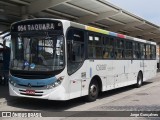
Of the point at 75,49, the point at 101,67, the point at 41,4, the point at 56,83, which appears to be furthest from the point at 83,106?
the point at 41,4

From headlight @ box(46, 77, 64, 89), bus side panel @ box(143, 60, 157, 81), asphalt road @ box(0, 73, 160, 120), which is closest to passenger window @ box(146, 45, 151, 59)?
bus side panel @ box(143, 60, 157, 81)

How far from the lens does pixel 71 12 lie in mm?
21234

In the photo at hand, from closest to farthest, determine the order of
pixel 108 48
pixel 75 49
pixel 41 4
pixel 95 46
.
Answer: pixel 75 49 → pixel 95 46 → pixel 108 48 → pixel 41 4

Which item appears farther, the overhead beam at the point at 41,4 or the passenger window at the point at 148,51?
the passenger window at the point at 148,51

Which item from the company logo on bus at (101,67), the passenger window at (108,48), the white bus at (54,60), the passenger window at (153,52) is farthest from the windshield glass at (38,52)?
the passenger window at (153,52)

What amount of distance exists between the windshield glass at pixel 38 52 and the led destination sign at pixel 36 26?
0.67 feet

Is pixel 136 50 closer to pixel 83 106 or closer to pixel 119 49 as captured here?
pixel 119 49

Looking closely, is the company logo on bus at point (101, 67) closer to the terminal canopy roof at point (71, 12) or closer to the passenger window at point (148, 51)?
the terminal canopy roof at point (71, 12)

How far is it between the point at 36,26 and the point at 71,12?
33.0 ft

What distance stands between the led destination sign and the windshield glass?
0.20 m

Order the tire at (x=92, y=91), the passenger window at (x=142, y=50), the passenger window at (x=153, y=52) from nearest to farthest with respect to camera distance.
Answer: the tire at (x=92, y=91) < the passenger window at (x=142, y=50) < the passenger window at (x=153, y=52)

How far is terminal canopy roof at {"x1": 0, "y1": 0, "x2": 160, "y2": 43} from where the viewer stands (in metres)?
17.6

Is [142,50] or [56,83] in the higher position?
[142,50]

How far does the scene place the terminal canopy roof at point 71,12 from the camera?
1762 cm
